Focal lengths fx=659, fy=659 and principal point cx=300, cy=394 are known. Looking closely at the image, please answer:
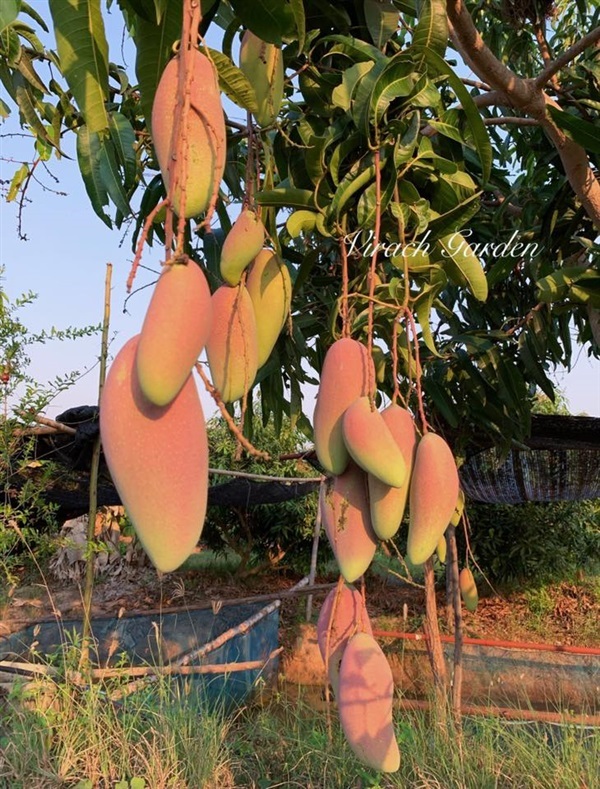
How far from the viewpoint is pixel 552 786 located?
6.47 ft

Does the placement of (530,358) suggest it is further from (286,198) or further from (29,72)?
(29,72)

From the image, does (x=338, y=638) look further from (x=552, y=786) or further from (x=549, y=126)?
(x=552, y=786)

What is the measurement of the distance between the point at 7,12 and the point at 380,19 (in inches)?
24.9

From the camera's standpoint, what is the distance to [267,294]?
693 millimetres

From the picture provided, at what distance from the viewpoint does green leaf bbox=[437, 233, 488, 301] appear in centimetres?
97

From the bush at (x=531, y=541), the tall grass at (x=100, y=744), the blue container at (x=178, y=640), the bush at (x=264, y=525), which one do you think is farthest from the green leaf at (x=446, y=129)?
the bush at (x=264, y=525)

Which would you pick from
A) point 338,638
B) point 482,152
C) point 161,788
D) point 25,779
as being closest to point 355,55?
point 482,152

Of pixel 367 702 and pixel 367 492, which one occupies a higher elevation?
pixel 367 492

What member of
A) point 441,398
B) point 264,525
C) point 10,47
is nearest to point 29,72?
point 10,47

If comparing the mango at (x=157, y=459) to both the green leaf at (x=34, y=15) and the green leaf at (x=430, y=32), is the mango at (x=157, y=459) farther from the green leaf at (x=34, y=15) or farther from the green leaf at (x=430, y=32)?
the green leaf at (x=34, y=15)

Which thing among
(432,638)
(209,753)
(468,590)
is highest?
(468,590)

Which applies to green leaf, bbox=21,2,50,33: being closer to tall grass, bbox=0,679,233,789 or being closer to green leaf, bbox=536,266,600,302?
green leaf, bbox=536,266,600,302

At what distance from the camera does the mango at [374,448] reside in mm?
629

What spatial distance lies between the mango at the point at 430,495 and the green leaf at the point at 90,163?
2.01 feet
